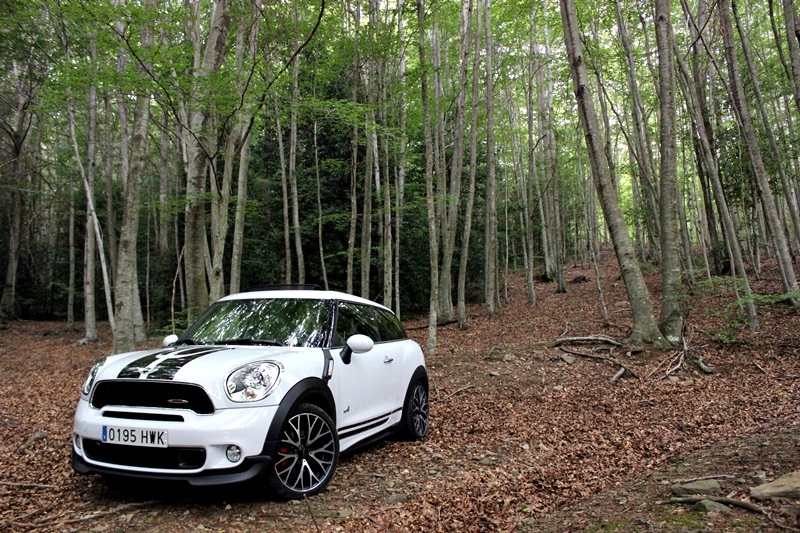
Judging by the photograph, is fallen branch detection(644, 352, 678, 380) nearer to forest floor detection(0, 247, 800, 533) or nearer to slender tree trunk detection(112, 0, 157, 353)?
forest floor detection(0, 247, 800, 533)

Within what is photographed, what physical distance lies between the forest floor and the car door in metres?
0.46

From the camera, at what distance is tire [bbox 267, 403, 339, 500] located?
3.19 metres

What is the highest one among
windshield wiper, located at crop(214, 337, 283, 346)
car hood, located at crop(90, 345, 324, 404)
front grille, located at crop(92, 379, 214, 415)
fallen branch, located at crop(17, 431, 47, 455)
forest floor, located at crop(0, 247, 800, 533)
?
windshield wiper, located at crop(214, 337, 283, 346)

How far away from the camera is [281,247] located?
18.1m

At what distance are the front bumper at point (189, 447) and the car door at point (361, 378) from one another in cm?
86

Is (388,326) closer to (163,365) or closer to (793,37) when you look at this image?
(163,365)

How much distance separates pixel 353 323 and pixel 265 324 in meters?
0.82

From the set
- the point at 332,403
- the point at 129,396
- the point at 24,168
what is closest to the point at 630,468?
the point at 332,403

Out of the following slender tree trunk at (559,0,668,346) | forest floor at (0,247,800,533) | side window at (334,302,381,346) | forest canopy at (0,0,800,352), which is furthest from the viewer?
slender tree trunk at (559,0,668,346)

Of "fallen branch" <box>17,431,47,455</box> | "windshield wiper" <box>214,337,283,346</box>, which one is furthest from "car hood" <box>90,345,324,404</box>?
"fallen branch" <box>17,431,47,455</box>

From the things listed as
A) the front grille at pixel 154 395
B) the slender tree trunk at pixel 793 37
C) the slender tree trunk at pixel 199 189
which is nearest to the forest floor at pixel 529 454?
the front grille at pixel 154 395

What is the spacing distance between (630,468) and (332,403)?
2.83 metres

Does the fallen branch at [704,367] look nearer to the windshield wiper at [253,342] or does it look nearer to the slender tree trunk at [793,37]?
the slender tree trunk at [793,37]

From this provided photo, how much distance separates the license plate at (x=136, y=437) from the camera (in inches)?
116
